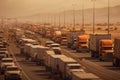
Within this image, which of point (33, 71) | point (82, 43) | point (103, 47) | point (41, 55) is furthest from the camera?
point (82, 43)

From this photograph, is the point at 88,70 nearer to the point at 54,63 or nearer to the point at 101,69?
the point at 101,69

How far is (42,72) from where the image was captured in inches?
2505

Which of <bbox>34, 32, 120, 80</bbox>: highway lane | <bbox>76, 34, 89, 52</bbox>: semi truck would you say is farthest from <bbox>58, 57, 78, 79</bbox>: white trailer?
<bbox>76, 34, 89, 52</bbox>: semi truck

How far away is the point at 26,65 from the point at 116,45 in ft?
48.8

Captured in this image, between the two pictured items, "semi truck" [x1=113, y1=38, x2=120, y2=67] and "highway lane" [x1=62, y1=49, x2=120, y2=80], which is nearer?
"highway lane" [x1=62, y1=49, x2=120, y2=80]

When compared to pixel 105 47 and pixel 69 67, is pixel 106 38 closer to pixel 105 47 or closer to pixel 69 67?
pixel 105 47

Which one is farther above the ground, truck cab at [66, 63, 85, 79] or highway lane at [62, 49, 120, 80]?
truck cab at [66, 63, 85, 79]

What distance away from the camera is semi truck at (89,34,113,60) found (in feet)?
252

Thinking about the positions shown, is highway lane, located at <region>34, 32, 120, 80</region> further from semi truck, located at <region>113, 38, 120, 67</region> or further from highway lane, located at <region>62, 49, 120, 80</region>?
semi truck, located at <region>113, 38, 120, 67</region>

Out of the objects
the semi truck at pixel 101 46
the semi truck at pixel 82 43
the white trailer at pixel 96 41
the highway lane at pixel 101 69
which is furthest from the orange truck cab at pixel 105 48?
the semi truck at pixel 82 43

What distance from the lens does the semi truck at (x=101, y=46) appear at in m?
76.8

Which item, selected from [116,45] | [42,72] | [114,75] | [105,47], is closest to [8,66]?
[42,72]

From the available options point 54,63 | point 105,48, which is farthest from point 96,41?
point 54,63

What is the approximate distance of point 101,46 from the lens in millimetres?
77438
